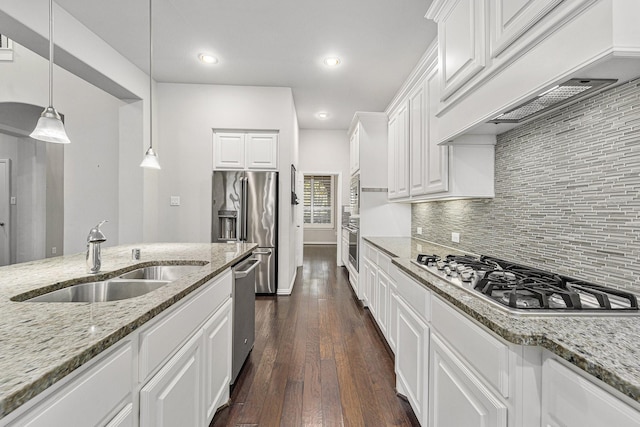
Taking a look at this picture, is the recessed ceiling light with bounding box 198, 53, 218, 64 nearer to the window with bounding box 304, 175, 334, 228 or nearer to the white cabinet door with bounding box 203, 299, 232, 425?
the white cabinet door with bounding box 203, 299, 232, 425

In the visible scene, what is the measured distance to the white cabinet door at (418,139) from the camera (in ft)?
7.77

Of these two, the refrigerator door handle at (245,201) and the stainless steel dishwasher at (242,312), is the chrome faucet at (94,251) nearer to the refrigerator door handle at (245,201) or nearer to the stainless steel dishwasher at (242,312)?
the stainless steel dishwasher at (242,312)

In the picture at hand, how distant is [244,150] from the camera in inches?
163

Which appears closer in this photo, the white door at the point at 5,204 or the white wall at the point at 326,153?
the white door at the point at 5,204

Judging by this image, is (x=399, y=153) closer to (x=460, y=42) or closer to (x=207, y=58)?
(x=460, y=42)

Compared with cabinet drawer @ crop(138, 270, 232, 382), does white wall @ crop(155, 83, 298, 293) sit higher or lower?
higher

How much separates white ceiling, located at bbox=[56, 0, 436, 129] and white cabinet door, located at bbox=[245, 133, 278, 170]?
2.39ft

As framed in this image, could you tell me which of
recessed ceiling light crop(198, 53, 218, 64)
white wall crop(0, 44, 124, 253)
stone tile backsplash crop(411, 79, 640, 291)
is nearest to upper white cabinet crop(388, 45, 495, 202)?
stone tile backsplash crop(411, 79, 640, 291)

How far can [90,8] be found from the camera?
102 inches

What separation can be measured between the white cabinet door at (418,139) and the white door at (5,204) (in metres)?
6.16

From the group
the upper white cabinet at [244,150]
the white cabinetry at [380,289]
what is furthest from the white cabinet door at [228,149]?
the white cabinetry at [380,289]

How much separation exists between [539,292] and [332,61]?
10.7 ft

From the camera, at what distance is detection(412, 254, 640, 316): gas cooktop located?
93 centimetres

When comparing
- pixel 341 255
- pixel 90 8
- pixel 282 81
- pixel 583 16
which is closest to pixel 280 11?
pixel 282 81
